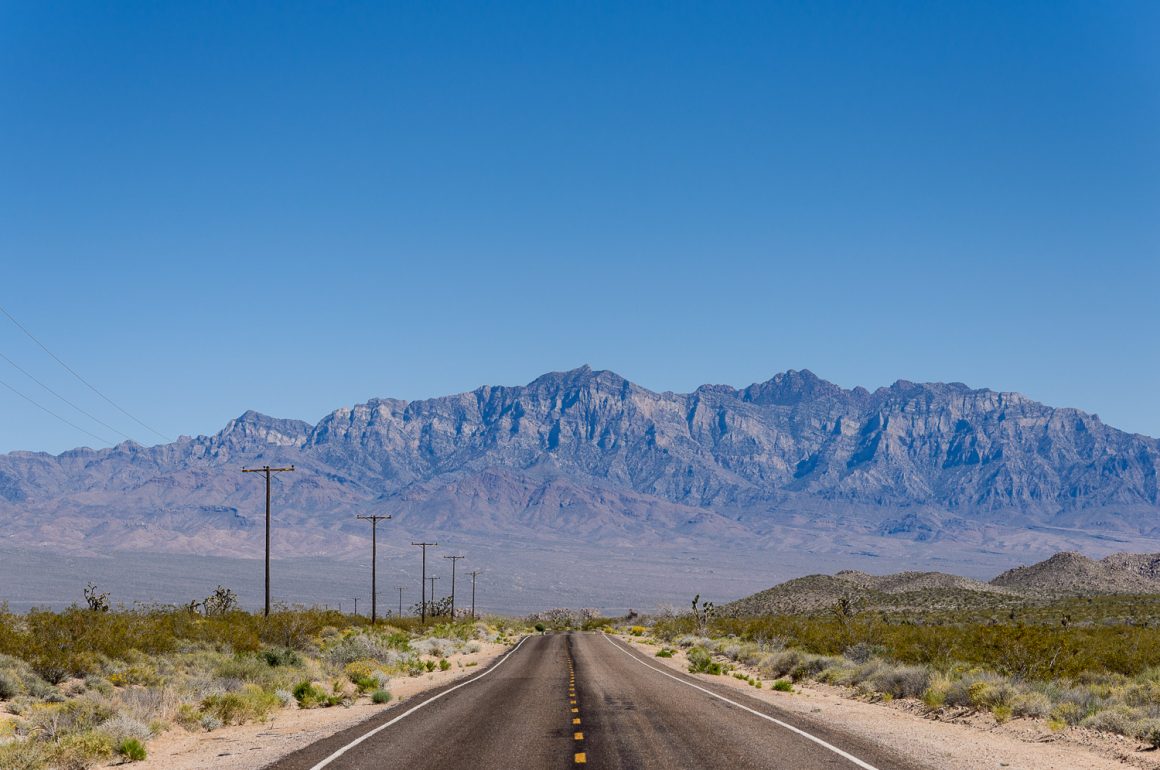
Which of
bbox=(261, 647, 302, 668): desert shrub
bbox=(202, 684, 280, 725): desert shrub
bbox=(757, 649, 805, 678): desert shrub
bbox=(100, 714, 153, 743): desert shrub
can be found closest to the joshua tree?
bbox=(261, 647, 302, 668): desert shrub

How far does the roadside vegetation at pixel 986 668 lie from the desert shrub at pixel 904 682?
0.03 meters

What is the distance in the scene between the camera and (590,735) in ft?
60.9

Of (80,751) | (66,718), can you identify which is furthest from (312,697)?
(80,751)

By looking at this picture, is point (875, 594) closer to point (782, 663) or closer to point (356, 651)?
point (782, 663)

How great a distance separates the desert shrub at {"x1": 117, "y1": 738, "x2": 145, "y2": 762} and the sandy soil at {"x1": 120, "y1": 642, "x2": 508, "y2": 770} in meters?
0.12

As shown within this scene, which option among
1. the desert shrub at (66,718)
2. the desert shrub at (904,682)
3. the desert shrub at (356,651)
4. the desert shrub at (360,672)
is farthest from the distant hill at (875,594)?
the desert shrub at (66,718)

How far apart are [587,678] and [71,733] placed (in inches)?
723

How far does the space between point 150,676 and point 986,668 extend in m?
20.8

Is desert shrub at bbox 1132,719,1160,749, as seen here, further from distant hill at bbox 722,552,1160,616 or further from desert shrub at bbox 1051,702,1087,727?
distant hill at bbox 722,552,1160,616

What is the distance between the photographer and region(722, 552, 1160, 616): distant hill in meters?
111

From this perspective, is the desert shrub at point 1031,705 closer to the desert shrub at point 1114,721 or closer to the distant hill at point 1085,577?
the desert shrub at point 1114,721

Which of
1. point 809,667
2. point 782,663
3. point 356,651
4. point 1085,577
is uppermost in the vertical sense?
point 356,651

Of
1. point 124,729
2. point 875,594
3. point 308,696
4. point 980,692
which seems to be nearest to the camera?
point 124,729

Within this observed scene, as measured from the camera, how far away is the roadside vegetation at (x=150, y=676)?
17.7 metres
